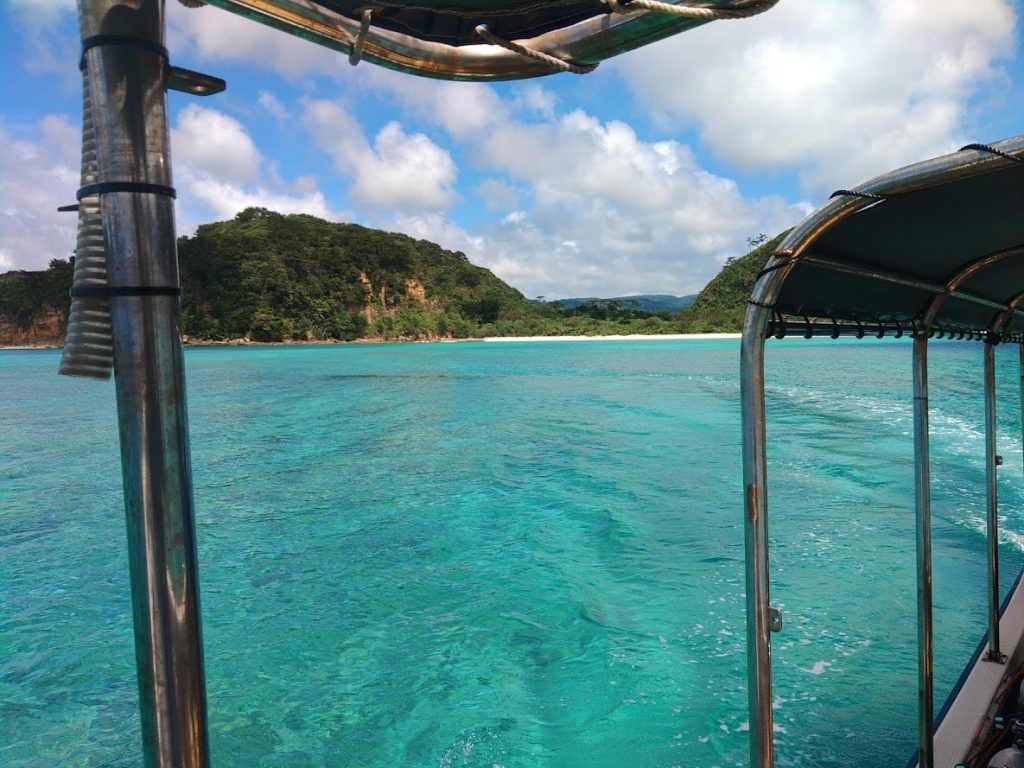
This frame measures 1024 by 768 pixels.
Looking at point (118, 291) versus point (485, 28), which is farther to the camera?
point (485, 28)

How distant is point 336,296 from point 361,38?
266ft

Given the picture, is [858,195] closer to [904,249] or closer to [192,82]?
[904,249]

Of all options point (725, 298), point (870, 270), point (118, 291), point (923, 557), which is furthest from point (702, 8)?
point (725, 298)

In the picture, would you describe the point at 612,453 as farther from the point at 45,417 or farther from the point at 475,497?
the point at 45,417

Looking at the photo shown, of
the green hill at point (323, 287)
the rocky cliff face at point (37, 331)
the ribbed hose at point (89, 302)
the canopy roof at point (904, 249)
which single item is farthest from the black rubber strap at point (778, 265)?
the rocky cliff face at point (37, 331)

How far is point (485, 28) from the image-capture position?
3.79 ft

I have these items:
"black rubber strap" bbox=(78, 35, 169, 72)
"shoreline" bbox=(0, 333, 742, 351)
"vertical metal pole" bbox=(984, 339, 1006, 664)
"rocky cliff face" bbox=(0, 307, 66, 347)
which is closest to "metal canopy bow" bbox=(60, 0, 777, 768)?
"black rubber strap" bbox=(78, 35, 169, 72)

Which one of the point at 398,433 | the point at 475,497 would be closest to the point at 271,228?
the point at 398,433

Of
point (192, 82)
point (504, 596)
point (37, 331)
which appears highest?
point (37, 331)

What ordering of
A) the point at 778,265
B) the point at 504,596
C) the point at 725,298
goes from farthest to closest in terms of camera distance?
the point at 725,298
the point at 504,596
the point at 778,265

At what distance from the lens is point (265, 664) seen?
4.98 meters

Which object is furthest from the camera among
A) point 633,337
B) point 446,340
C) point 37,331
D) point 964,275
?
point 446,340

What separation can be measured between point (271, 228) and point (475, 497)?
271 feet

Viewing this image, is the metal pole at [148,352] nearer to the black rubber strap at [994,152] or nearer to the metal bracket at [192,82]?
the metal bracket at [192,82]
